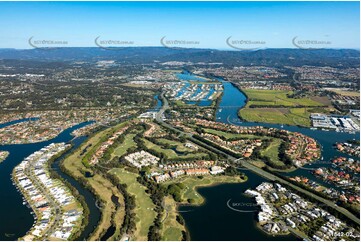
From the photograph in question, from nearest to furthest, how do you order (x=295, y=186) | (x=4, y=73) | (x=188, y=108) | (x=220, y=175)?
(x=295, y=186) → (x=220, y=175) → (x=188, y=108) → (x=4, y=73)

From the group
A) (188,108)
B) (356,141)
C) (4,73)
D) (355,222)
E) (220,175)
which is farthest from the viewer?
(4,73)

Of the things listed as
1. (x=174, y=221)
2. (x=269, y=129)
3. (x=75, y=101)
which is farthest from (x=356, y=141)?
(x=75, y=101)

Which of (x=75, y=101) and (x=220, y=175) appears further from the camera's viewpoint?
(x=75, y=101)

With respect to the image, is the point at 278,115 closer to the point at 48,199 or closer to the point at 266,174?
the point at 266,174

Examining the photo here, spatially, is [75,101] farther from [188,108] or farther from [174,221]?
[174,221]

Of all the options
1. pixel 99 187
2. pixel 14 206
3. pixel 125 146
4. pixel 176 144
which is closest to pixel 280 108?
pixel 176 144

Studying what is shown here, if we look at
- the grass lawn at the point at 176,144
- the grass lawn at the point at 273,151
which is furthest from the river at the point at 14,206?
the grass lawn at the point at 273,151

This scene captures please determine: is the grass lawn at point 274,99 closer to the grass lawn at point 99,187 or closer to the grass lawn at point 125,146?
the grass lawn at point 125,146
